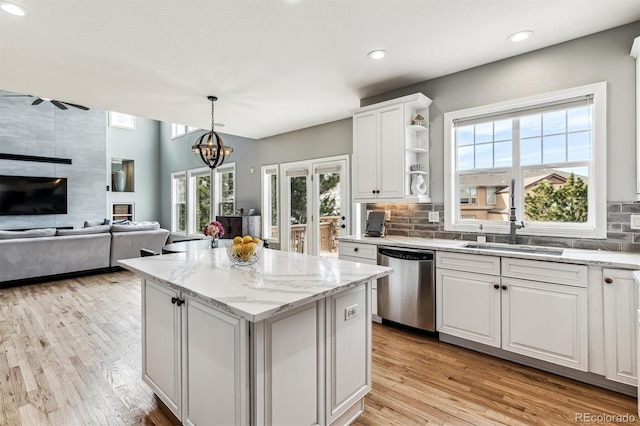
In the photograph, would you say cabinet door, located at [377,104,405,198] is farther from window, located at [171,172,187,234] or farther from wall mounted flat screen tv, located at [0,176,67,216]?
wall mounted flat screen tv, located at [0,176,67,216]

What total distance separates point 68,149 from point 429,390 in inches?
374

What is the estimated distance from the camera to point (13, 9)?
221 centimetres

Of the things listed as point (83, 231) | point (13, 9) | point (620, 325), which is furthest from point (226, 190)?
point (620, 325)

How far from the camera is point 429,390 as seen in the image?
2.23 m

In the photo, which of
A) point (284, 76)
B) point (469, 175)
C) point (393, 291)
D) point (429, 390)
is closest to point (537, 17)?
point (469, 175)

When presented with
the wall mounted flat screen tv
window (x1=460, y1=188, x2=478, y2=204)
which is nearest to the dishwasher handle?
window (x1=460, y1=188, x2=478, y2=204)

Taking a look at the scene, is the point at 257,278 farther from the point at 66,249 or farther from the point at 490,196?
the point at 66,249

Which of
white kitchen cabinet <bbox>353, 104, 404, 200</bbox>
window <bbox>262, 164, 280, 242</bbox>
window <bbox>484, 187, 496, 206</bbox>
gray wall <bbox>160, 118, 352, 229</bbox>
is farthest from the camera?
window <bbox>262, 164, 280, 242</bbox>

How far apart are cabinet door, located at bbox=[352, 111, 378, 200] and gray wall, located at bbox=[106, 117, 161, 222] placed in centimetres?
762

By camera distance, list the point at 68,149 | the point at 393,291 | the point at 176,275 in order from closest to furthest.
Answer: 1. the point at 176,275
2. the point at 393,291
3. the point at 68,149

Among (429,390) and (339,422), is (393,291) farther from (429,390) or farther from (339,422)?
(339,422)

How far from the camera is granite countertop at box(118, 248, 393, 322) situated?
135cm

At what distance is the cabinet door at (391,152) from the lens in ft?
11.3

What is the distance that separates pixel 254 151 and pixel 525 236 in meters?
5.10
